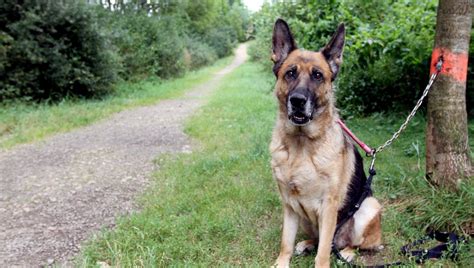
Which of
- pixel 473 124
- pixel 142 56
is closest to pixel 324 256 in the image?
pixel 473 124

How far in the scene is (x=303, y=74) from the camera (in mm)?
3137

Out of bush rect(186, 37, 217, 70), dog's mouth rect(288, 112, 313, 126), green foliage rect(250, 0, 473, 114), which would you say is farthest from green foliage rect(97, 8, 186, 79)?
dog's mouth rect(288, 112, 313, 126)

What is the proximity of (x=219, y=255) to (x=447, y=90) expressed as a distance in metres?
2.50

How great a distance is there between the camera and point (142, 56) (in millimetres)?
17531

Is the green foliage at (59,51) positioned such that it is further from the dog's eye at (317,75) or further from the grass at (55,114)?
the dog's eye at (317,75)

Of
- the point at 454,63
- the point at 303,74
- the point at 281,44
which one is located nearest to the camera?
the point at 303,74

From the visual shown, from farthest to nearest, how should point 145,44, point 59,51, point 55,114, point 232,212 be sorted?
1. point 145,44
2. point 59,51
3. point 55,114
4. point 232,212

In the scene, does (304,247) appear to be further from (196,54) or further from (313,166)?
(196,54)

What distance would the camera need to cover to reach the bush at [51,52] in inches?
400

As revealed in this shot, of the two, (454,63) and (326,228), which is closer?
(326,228)

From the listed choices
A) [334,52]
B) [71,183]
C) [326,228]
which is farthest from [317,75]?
[71,183]

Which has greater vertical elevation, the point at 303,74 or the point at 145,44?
the point at 303,74

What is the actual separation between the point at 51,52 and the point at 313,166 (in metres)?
9.85

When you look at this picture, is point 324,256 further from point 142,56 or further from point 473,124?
point 142,56
